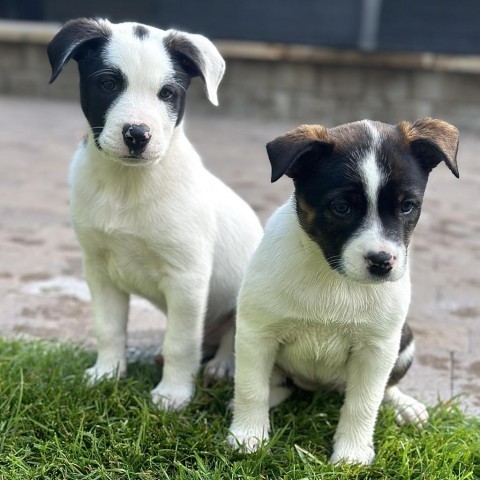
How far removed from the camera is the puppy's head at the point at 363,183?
3.10m

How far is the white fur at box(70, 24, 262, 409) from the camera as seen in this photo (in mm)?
3768

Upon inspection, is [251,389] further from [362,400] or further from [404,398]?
[404,398]

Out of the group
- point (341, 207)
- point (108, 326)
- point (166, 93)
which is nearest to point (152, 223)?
point (166, 93)

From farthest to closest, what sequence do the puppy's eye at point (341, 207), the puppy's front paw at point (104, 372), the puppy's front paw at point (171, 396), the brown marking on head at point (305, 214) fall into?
the puppy's front paw at point (104, 372) → the puppy's front paw at point (171, 396) → the brown marking on head at point (305, 214) → the puppy's eye at point (341, 207)

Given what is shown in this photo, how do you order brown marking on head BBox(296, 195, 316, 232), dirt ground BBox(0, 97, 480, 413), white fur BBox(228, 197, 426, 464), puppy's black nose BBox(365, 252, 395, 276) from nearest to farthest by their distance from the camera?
puppy's black nose BBox(365, 252, 395, 276) < brown marking on head BBox(296, 195, 316, 232) < white fur BBox(228, 197, 426, 464) < dirt ground BBox(0, 97, 480, 413)

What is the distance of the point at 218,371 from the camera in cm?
448

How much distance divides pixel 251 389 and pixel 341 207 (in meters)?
1.17

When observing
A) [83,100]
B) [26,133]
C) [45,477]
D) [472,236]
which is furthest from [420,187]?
[26,133]

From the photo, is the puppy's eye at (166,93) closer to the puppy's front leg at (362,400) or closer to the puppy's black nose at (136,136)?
the puppy's black nose at (136,136)

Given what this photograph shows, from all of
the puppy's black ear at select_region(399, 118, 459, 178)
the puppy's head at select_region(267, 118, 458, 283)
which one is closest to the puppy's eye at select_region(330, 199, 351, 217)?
the puppy's head at select_region(267, 118, 458, 283)

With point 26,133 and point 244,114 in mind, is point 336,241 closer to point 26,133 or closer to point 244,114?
point 26,133

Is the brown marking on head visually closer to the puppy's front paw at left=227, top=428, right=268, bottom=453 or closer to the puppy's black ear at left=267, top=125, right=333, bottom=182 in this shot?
the puppy's black ear at left=267, top=125, right=333, bottom=182

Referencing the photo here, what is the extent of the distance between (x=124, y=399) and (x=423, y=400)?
1823mm

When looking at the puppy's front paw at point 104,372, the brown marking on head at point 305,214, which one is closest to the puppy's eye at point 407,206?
the brown marking on head at point 305,214
